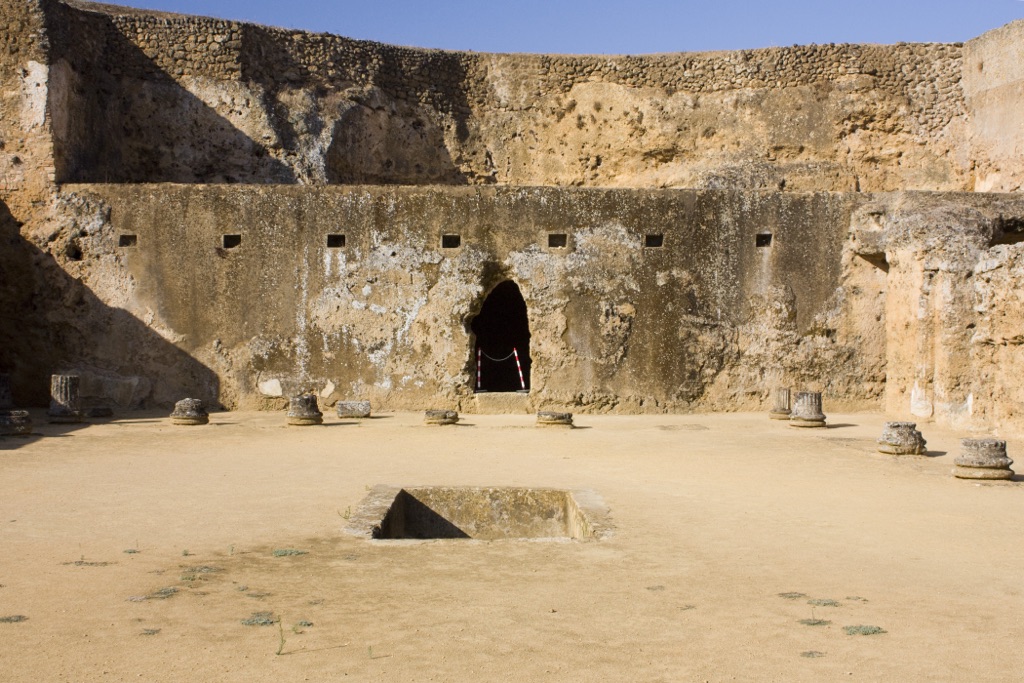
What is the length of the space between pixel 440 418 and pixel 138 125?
9.35 m

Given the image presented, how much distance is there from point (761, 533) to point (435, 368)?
7.91 metres

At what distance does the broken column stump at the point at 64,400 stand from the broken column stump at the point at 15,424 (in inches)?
46.5

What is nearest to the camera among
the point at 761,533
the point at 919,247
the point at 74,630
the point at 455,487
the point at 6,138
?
the point at 74,630

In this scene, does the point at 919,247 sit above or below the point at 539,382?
above

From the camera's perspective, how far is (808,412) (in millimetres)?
12664

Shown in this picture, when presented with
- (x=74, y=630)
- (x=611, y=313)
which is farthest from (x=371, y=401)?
(x=74, y=630)

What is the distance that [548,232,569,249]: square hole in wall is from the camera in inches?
562

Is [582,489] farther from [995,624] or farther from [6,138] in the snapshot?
[6,138]

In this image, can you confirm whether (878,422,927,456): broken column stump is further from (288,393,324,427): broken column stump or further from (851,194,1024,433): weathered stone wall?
(288,393,324,427): broken column stump

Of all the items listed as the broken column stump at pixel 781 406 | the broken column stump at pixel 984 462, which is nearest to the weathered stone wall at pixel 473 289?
the broken column stump at pixel 781 406

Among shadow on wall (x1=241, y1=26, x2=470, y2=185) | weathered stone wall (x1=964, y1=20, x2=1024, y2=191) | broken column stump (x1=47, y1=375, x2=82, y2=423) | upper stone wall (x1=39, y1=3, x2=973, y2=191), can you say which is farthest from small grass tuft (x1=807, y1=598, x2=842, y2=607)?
weathered stone wall (x1=964, y1=20, x2=1024, y2=191)

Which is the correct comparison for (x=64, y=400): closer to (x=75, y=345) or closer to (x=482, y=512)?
(x=75, y=345)

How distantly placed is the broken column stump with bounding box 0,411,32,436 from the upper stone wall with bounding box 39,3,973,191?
7862mm

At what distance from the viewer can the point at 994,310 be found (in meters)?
11.4
